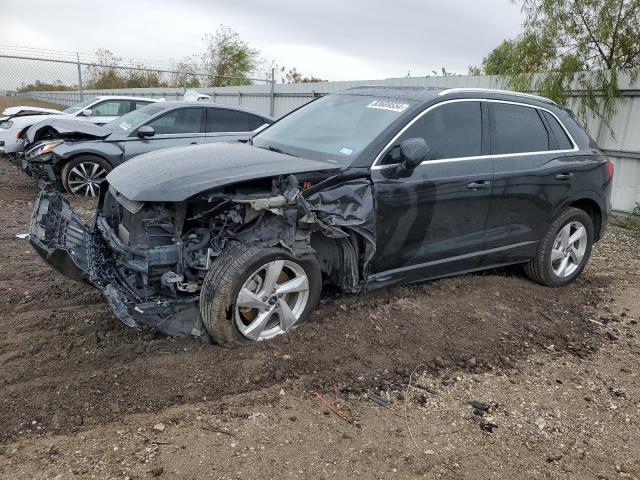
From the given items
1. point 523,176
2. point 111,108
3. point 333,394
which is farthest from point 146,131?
point 333,394

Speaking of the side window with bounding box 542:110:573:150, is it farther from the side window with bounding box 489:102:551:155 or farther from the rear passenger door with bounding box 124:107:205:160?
the rear passenger door with bounding box 124:107:205:160

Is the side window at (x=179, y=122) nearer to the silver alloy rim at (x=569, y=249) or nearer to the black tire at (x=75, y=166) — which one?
the black tire at (x=75, y=166)

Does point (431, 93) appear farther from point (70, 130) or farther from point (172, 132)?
point (70, 130)

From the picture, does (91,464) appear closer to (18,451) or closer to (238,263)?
(18,451)

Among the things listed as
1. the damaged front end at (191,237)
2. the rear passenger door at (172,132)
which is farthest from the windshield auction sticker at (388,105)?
the rear passenger door at (172,132)

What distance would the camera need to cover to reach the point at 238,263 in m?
3.45

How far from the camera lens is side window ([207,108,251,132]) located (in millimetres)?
8914

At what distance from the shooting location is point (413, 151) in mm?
3887

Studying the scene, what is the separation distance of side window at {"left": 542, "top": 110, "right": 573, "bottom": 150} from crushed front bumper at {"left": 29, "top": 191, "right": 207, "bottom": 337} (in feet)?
12.1

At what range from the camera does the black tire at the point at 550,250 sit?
525 cm

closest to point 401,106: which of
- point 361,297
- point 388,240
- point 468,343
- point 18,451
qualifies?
point 388,240

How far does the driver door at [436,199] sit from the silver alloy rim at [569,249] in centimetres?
113

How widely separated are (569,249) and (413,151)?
99.8 inches

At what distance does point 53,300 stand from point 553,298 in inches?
172
